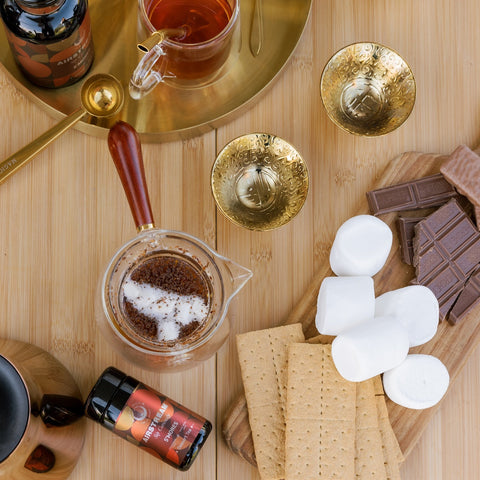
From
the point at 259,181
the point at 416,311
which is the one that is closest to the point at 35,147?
the point at 259,181

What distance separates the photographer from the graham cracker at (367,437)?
806 millimetres

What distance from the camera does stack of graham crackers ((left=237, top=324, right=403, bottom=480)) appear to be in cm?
80

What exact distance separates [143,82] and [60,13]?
0.12 meters

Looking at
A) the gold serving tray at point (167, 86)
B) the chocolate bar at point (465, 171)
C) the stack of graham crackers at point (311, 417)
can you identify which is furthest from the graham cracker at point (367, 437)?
the gold serving tray at point (167, 86)

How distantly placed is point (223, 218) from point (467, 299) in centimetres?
35

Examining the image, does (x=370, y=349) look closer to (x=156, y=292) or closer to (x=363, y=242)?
(x=363, y=242)

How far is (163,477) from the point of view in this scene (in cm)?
84

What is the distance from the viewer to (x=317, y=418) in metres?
0.81

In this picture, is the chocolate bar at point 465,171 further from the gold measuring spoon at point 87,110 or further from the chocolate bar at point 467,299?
the gold measuring spoon at point 87,110

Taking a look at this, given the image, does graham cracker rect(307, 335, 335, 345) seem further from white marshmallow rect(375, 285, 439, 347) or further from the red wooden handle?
the red wooden handle

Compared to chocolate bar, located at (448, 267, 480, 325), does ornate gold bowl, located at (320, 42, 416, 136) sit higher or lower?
higher

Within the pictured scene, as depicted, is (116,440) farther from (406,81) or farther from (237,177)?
(406,81)

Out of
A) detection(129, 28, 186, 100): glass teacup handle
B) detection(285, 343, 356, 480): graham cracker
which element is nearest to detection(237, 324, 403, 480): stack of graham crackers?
detection(285, 343, 356, 480): graham cracker

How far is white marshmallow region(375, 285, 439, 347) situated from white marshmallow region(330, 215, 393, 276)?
0.06m
